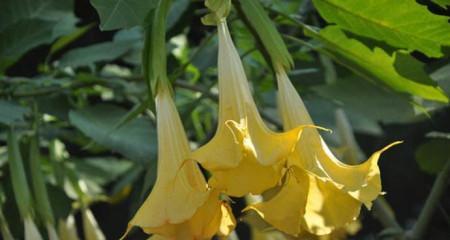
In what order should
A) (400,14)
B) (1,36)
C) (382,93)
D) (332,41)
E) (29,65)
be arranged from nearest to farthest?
(400,14) < (332,41) < (1,36) < (382,93) < (29,65)

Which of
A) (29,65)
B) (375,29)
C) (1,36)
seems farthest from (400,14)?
(29,65)

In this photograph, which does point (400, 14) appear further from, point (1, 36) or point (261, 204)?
point (1, 36)

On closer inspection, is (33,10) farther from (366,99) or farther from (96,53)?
(366,99)

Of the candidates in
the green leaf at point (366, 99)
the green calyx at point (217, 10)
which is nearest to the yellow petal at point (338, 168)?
the green calyx at point (217, 10)

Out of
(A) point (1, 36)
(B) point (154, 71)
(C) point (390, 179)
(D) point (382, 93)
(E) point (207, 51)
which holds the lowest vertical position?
(C) point (390, 179)

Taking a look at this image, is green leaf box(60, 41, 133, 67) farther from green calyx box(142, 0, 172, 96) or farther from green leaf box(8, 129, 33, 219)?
green calyx box(142, 0, 172, 96)

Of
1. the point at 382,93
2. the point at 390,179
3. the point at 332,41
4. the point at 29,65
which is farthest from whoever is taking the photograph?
the point at 390,179

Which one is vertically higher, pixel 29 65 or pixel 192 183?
pixel 192 183
